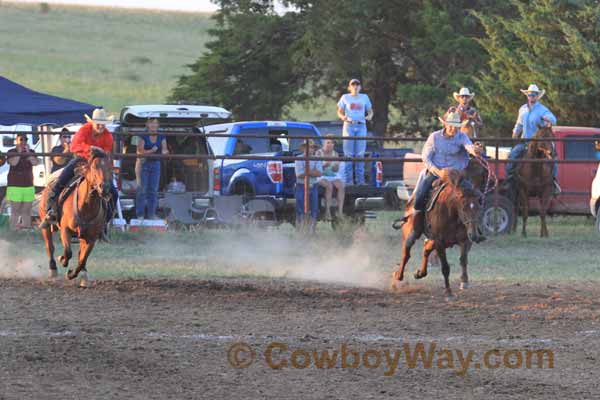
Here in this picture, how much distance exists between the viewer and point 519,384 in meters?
9.04

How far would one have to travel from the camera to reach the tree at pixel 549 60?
26844 mm

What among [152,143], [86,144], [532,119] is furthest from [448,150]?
[532,119]

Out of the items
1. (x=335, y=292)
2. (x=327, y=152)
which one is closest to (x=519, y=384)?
(x=335, y=292)

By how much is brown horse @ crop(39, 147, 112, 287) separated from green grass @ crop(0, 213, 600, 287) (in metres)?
1.12

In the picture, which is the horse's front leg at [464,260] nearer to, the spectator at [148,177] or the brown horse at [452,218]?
the brown horse at [452,218]

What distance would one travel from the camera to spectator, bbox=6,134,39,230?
751 inches

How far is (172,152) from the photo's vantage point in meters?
20.3

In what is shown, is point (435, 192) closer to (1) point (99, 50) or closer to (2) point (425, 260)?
(2) point (425, 260)

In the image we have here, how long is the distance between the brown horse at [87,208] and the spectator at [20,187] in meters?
4.99

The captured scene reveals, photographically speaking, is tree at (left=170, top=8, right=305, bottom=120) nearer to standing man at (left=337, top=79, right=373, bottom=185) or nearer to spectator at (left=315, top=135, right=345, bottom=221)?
standing man at (left=337, top=79, right=373, bottom=185)

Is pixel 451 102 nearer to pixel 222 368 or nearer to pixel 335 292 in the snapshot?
pixel 335 292

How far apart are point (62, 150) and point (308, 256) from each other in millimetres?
4586

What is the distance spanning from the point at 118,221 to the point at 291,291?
19.3 ft

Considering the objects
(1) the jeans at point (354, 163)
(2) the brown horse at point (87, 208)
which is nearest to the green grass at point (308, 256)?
(1) the jeans at point (354, 163)
